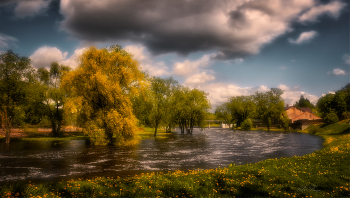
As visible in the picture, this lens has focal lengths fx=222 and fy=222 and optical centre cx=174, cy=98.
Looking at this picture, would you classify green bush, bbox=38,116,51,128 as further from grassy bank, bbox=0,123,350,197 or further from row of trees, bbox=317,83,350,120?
row of trees, bbox=317,83,350,120

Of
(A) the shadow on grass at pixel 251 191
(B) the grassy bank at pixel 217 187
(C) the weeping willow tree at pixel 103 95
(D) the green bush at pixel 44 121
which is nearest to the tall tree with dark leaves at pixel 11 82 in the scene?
(D) the green bush at pixel 44 121

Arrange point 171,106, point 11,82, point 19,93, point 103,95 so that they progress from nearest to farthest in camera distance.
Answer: point 103,95 < point 11,82 < point 19,93 < point 171,106

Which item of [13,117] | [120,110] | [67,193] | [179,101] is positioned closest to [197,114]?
[179,101]

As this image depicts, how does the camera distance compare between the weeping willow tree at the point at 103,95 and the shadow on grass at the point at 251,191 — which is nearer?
the shadow on grass at the point at 251,191

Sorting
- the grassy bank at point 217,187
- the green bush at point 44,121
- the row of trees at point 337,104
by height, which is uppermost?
the row of trees at point 337,104

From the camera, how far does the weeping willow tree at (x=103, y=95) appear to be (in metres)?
35.5

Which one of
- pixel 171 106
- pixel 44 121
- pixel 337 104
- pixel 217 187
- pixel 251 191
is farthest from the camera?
pixel 337 104

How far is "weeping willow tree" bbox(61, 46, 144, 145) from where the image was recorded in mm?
35469

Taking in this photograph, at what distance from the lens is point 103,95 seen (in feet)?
117

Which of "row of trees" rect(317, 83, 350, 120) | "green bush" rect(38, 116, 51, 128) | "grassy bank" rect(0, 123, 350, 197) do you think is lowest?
"grassy bank" rect(0, 123, 350, 197)

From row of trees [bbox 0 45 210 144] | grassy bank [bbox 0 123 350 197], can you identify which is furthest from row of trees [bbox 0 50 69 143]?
grassy bank [bbox 0 123 350 197]

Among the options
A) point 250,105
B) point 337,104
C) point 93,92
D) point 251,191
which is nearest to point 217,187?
point 251,191

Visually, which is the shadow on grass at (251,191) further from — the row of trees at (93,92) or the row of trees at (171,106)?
the row of trees at (171,106)

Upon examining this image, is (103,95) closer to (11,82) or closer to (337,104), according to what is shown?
(11,82)
